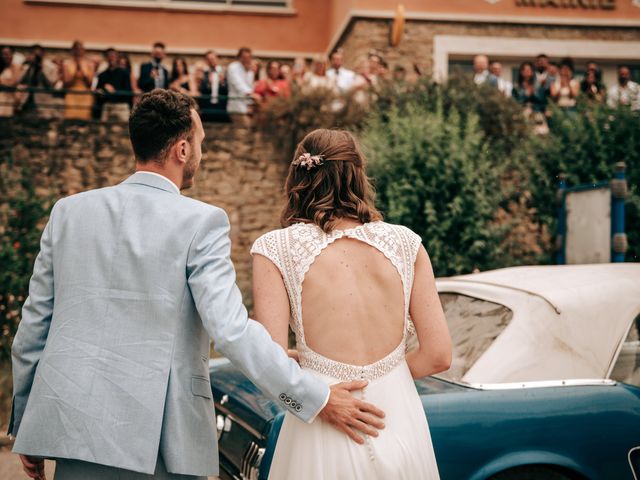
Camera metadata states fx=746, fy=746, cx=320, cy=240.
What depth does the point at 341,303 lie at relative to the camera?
8.78 ft

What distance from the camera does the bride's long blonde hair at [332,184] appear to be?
9.14 feet

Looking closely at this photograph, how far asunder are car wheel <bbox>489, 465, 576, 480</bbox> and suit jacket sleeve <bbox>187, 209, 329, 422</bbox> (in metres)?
1.28

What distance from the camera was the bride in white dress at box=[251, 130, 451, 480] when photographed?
2652 millimetres

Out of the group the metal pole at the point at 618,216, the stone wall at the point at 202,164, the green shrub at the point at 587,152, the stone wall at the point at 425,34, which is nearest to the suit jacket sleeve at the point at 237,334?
the metal pole at the point at 618,216

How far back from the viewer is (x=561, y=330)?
150 inches

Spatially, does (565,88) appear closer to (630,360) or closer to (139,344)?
(630,360)

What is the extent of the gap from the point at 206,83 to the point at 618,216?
8629 millimetres

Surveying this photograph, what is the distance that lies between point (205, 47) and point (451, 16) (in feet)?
21.9

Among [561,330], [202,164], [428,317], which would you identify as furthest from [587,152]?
[428,317]

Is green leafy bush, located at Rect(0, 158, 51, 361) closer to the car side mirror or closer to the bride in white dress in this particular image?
the bride in white dress

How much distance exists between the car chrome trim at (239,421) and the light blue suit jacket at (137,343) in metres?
0.87

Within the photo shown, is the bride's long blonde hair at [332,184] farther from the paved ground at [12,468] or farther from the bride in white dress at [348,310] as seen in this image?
the paved ground at [12,468]

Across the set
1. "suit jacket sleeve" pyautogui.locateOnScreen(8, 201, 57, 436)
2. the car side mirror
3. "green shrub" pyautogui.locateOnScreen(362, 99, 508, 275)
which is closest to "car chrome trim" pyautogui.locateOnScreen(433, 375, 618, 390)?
the car side mirror

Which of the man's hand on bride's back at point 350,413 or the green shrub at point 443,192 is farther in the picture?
the green shrub at point 443,192
